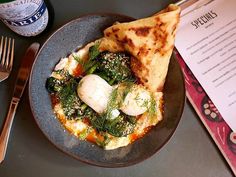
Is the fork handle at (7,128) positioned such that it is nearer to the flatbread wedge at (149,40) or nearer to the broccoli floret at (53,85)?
the broccoli floret at (53,85)

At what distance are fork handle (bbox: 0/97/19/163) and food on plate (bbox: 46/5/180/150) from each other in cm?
10

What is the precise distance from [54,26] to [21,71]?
156 mm

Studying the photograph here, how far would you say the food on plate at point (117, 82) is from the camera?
849 mm

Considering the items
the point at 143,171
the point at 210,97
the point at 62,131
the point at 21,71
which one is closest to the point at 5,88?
the point at 21,71

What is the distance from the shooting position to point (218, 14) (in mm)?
1007

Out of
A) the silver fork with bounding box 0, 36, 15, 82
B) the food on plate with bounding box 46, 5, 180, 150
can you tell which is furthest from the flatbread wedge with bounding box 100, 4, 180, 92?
the silver fork with bounding box 0, 36, 15, 82

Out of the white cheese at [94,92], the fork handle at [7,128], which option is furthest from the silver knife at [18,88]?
the white cheese at [94,92]

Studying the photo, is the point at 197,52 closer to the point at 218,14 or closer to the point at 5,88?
the point at 218,14

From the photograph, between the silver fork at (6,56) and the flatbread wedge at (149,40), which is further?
the silver fork at (6,56)

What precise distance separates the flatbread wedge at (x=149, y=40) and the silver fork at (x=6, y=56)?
0.25 m

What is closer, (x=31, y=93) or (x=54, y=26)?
(x=31, y=93)

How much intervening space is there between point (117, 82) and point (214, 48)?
0.28 meters

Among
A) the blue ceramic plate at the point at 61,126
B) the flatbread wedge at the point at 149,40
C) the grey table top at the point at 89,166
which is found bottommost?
the grey table top at the point at 89,166

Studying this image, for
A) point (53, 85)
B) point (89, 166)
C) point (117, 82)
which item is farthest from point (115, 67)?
point (89, 166)
